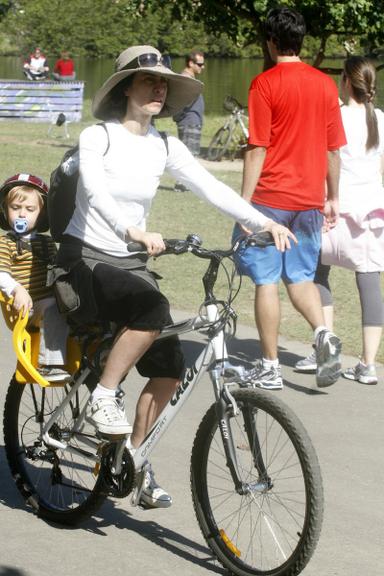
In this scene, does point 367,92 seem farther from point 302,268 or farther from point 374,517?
point 374,517

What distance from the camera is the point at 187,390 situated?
4504 millimetres

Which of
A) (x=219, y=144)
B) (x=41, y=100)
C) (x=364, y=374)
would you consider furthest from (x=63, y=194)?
(x=41, y=100)

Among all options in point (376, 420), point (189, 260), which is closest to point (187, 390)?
point (376, 420)

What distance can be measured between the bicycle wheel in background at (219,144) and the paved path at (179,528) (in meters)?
15.6

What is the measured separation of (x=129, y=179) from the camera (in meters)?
4.76

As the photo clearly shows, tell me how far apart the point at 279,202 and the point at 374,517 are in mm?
2331

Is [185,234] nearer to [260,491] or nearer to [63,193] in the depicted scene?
[63,193]

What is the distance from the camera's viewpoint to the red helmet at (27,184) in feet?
16.5

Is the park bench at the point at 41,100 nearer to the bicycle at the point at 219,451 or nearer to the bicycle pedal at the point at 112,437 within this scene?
the bicycle at the point at 219,451

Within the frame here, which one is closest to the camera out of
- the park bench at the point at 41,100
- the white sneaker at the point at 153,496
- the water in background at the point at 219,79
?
the white sneaker at the point at 153,496

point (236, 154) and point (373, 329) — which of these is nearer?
point (373, 329)

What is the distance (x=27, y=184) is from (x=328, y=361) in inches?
90.0

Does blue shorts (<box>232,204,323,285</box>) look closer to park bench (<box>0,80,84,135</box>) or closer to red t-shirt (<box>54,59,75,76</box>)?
park bench (<box>0,80,84,135</box>)

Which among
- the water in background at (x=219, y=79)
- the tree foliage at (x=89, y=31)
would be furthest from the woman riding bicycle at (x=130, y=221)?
the tree foliage at (x=89, y=31)
